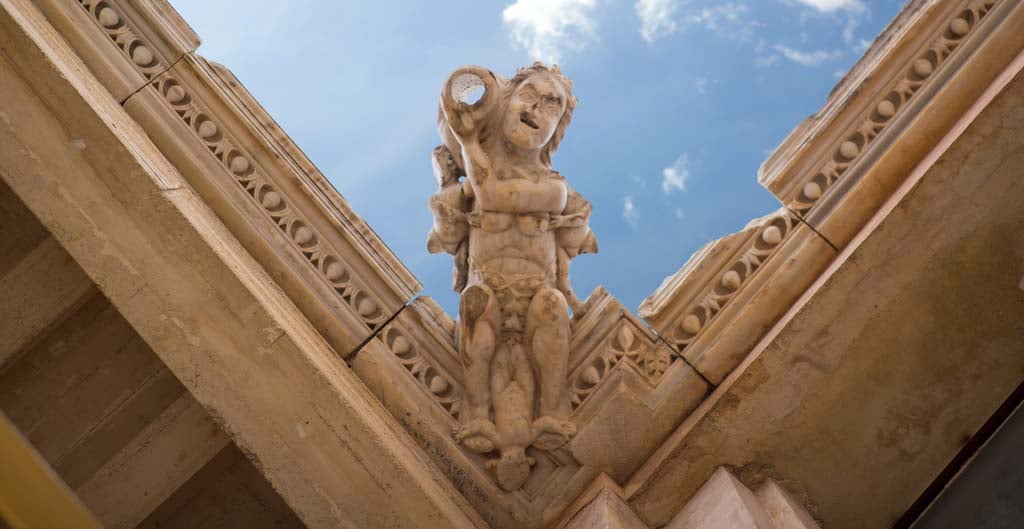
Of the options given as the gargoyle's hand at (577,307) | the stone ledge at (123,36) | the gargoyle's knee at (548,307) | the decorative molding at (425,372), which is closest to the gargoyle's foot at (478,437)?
the decorative molding at (425,372)

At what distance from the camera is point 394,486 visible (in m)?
4.16

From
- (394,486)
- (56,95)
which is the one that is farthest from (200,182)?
(394,486)

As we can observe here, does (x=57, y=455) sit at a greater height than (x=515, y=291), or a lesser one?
greater

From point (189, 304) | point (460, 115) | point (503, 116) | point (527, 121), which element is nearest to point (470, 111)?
point (460, 115)

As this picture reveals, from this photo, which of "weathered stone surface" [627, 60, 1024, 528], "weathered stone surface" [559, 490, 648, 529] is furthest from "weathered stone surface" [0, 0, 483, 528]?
"weathered stone surface" [627, 60, 1024, 528]

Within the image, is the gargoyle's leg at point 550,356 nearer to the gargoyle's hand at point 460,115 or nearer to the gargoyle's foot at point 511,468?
the gargoyle's foot at point 511,468

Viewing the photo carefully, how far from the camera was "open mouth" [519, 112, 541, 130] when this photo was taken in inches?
197

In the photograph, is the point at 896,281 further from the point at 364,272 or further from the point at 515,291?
the point at 364,272

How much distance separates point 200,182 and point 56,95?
29.3 inches

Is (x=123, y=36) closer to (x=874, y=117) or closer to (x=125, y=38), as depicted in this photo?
(x=125, y=38)

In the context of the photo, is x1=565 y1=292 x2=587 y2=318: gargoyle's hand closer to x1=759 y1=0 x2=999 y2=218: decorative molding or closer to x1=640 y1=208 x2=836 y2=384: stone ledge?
x1=640 y1=208 x2=836 y2=384: stone ledge

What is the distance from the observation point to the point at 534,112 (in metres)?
5.00

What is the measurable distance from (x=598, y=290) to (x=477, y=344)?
26.1 inches

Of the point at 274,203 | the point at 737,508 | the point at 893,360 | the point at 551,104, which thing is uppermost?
the point at 274,203
